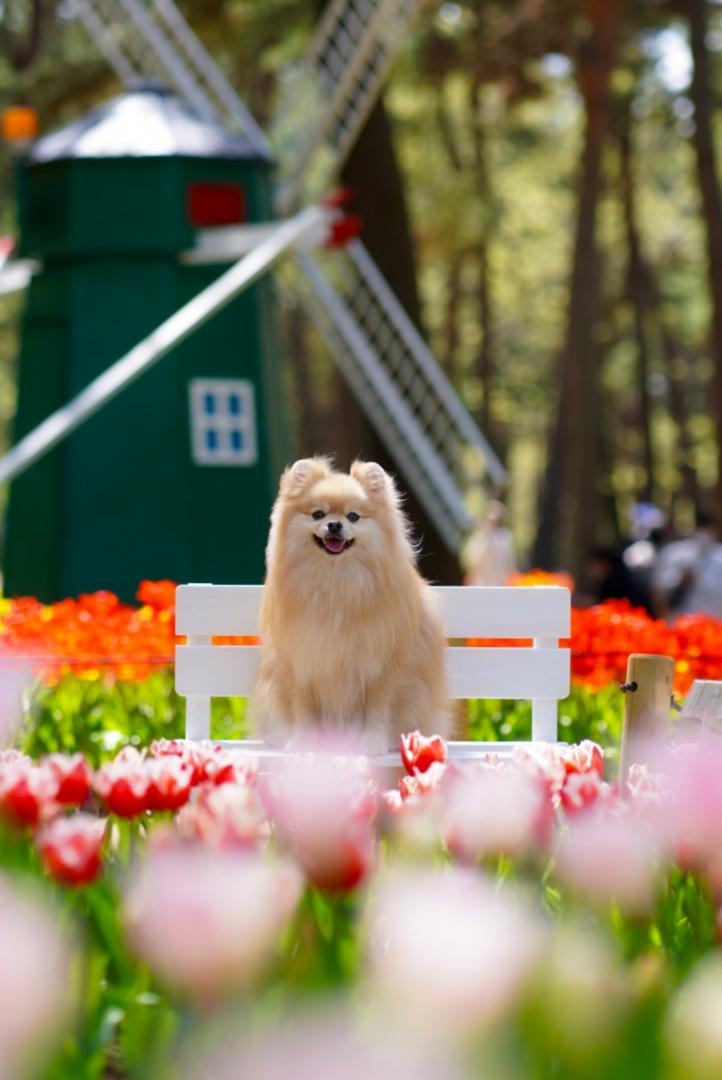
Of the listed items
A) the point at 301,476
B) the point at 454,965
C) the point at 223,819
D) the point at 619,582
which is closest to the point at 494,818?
the point at 223,819

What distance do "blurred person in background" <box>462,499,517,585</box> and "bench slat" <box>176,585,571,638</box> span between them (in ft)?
42.9

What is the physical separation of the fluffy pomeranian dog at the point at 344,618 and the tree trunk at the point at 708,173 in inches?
674

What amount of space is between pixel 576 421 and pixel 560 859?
21.8 meters

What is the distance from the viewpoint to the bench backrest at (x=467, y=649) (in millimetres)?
6191

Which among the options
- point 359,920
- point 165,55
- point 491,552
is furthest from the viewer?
point 491,552

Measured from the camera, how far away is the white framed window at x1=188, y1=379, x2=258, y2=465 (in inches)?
632

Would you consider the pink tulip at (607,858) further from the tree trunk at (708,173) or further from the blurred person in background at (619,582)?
the tree trunk at (708,173)

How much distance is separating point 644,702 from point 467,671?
1.54m

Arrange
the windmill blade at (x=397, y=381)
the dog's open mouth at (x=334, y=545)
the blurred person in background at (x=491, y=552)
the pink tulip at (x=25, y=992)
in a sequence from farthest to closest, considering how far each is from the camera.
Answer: the blurred person in background at (x=491, y=552)
the windmill blade at (x=397, y=381)
the dog's open mouth at (x=334, y=545)
the pink tulip at (x=25, y=992)

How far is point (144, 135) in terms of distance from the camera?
638 inches

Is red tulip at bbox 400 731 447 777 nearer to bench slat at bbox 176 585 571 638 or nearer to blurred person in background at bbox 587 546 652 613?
bench slat at bbox 176 585 571 638

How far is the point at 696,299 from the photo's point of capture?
139 ft

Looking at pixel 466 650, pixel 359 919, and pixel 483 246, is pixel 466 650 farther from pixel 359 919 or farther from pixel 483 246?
pixel 483 246

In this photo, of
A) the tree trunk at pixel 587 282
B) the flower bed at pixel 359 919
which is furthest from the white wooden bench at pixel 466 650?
the tree trunk at pixel 587 282
